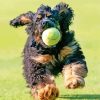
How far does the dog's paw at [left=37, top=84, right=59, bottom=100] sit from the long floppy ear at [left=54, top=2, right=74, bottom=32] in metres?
1.44

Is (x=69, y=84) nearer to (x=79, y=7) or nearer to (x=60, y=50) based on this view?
(x=60, y=50)

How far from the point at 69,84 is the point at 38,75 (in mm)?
739

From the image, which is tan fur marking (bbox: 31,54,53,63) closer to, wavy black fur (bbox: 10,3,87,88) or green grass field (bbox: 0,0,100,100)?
wavy black fur (bbox: 10,3,87,88)

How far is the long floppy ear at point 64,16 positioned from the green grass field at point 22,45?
4.71ft

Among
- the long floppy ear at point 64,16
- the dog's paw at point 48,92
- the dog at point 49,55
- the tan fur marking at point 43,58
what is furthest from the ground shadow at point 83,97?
the dog's paw at point 48,92

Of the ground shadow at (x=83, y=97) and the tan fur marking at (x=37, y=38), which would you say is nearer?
the tan fur marking at (x=37, y=38)

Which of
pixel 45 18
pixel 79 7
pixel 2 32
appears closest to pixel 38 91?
pixel 45 18

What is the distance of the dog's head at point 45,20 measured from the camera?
26.9ft

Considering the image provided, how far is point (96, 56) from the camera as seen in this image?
15719 mm

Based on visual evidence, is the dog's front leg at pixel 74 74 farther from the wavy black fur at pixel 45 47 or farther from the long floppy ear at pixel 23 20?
the long floppy ear at pixel 23 20

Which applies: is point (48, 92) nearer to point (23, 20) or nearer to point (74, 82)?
point (74, 82)

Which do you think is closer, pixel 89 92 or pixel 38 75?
pixel 38 75

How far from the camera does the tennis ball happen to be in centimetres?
789

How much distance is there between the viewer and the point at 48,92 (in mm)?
7605
